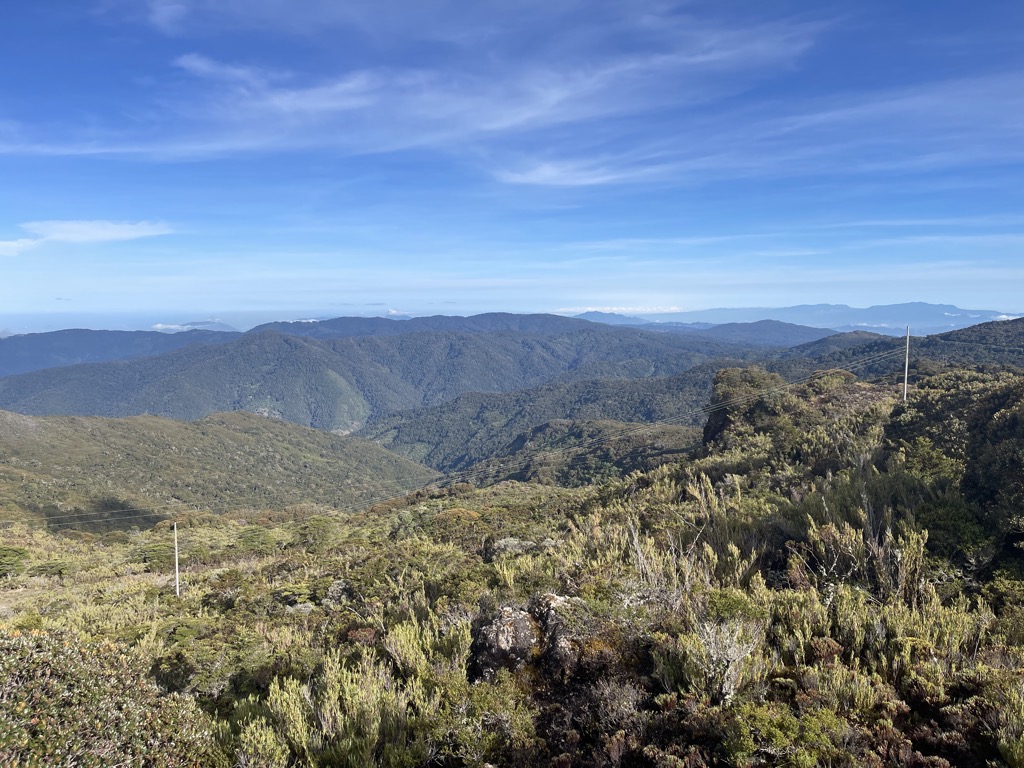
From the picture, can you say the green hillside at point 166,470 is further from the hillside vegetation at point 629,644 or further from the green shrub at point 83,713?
the green shrub at point 83,713

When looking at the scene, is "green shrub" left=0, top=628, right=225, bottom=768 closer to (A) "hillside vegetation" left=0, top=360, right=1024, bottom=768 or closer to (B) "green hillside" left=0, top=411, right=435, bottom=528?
(A) "hillside vegetation" left=0, top=360, right=1024, bottom=768

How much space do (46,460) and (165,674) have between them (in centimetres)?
13513

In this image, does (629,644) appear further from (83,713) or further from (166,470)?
(166,470)

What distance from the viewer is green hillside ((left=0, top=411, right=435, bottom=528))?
83.2 meters

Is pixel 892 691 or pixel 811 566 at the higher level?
pixel 892 691

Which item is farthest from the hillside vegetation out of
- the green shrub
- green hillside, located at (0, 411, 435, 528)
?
green hillside, located at (0, 411, 435, 528)

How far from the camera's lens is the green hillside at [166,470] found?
83.2 meters

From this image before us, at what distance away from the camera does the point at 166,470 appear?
130 metres

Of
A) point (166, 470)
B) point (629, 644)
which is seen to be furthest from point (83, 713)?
point (166, 470)

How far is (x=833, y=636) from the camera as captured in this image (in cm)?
906

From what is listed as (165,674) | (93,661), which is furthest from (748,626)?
(165,674)

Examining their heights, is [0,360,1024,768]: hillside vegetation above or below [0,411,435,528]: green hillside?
above

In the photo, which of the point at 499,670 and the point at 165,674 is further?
the point at 165,674

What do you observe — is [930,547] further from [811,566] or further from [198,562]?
[198,562]
